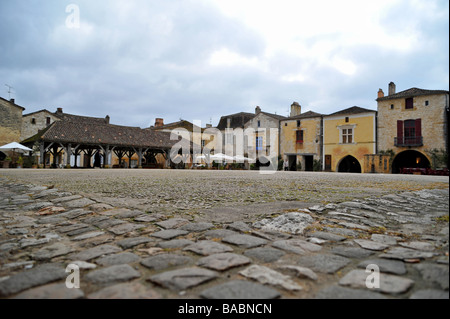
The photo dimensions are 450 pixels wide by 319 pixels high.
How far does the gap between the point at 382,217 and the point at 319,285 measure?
1819 mm

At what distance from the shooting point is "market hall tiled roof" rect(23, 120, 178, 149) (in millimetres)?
22328

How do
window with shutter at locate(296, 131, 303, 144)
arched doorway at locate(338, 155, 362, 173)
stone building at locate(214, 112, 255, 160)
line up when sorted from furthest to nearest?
stone building at locate(214, 112, 255, 160) → window with shutter at locate(296, 131, 303, 144) → arched doorway at locate(338, 155, 362, 173)

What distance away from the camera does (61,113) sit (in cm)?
3909

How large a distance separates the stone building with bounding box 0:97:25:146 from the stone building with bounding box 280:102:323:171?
95.2 feet

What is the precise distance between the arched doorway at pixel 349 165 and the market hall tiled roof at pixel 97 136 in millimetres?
17136

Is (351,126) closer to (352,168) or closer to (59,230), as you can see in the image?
(352,168)

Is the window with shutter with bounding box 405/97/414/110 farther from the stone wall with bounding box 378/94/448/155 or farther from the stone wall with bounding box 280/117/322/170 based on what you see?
the stone wall with bounding box 280/117/322/170

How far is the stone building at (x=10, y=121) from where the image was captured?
2979cm

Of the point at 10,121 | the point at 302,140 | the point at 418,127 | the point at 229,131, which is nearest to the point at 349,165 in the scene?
the point at 302,140

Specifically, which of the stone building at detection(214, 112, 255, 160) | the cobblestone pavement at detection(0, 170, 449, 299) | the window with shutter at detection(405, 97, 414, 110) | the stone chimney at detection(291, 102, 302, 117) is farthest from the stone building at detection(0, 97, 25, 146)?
the window with shutter at detection(405, 97, 414, 110)

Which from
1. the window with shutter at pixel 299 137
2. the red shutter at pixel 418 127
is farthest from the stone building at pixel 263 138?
the red shutter at pixel 418 127

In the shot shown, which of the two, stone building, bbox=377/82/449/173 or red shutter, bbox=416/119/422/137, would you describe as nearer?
stone building, bbox=377/82/449/173

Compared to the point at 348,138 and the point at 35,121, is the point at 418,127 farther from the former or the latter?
the point at 35,121

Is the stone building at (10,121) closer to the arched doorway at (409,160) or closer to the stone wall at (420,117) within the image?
the stone wall at (420,117)
